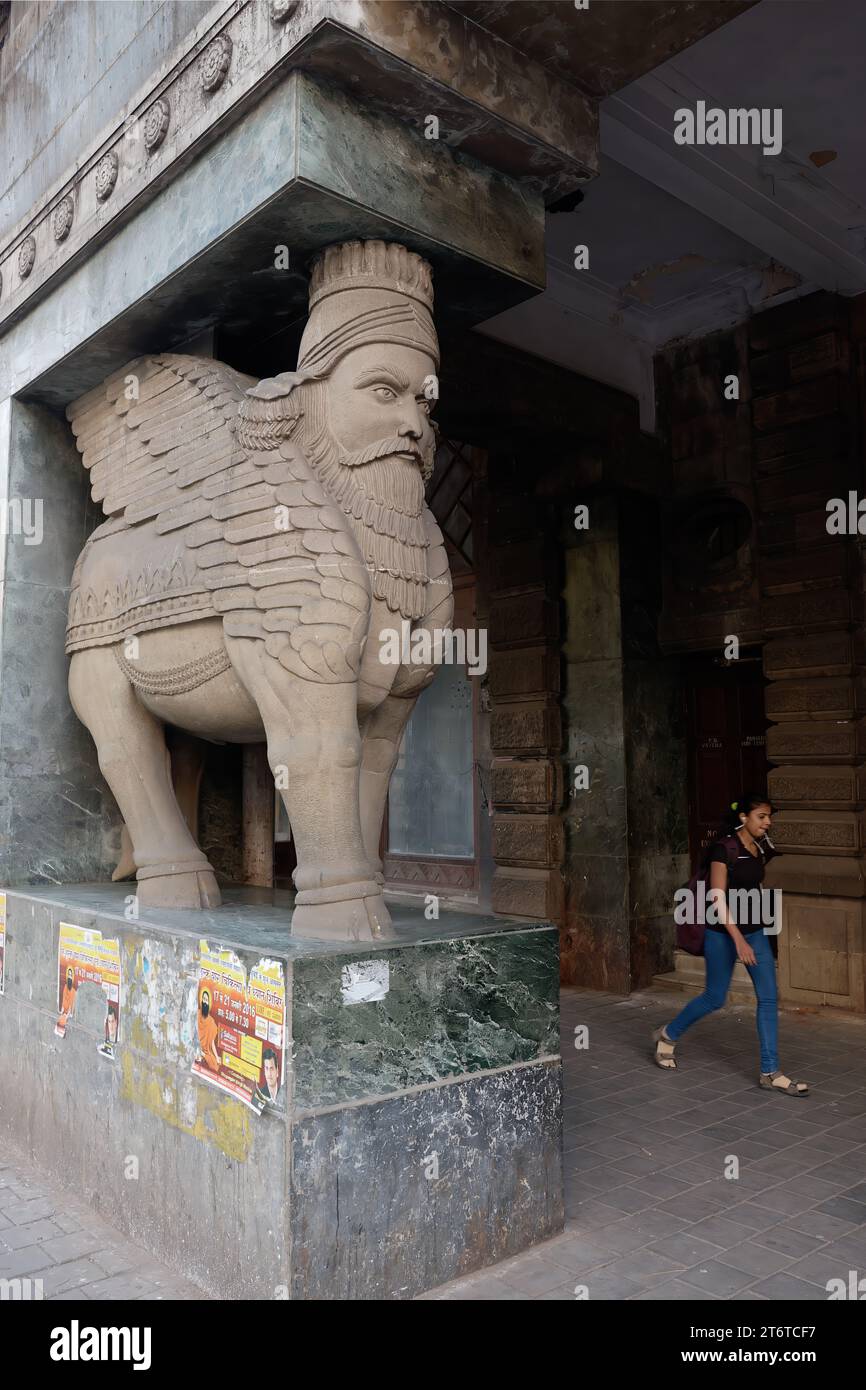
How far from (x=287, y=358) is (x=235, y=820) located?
7.01 ft

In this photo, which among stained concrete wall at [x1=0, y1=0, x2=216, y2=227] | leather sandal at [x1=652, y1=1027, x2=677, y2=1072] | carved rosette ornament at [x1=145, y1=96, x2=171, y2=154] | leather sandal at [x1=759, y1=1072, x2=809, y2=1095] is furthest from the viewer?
leather sandal at [x1=652, y1=1027, x2=677, y2=1072]

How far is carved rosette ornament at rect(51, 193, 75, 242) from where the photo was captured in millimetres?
4250

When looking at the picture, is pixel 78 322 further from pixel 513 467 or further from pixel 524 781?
pixel 524 781

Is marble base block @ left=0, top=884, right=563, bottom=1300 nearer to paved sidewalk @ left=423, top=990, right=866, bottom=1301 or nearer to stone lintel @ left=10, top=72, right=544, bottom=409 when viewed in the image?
paved sidewalk @ left=423, top=990, right=866, bottom=1301

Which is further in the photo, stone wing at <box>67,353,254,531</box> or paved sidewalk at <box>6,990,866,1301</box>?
stone wing at <box>67,353,254,531</box>

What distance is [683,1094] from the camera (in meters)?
4.93

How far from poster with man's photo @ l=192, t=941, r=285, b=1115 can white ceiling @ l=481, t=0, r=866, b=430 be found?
481 cm

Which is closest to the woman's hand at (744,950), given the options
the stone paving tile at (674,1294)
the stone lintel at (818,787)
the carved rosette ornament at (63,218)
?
the stone lintel at (818,787)

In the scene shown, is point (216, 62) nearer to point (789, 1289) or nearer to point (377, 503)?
point (377, 503)

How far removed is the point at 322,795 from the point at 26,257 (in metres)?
3.11

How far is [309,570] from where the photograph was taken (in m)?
3.13

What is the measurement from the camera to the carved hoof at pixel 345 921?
3.03 m

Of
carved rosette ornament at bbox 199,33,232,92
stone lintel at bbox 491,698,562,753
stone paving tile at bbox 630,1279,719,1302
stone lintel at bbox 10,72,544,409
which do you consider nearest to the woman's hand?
stone paving tile at bbox 630,1279,719,1302

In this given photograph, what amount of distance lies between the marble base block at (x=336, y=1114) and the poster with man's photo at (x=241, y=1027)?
1.4 inches
